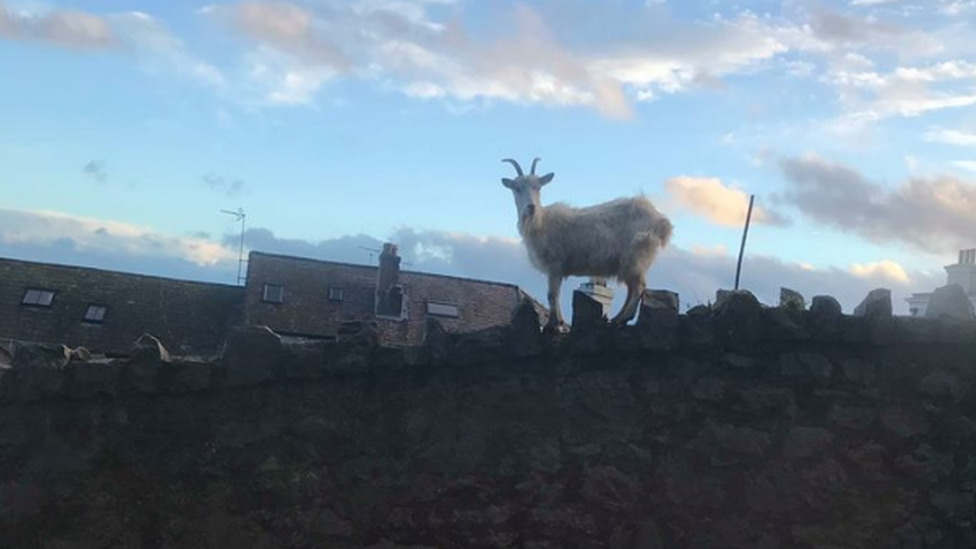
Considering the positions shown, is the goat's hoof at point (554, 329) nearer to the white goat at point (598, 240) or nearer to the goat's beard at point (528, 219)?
the white goat at point (598, 240)

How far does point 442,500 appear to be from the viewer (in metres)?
5.92

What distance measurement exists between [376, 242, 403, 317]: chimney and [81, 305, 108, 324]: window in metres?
7.51

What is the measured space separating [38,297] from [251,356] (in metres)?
24.7

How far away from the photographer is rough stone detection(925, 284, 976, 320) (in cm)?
638

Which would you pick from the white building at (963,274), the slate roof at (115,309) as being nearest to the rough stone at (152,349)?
the white building at (963,274)

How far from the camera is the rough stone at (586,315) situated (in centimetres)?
620

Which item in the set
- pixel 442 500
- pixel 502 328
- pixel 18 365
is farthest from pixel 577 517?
pixel 18 365

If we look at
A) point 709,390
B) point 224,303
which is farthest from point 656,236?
point 224,303

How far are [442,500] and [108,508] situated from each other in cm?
191

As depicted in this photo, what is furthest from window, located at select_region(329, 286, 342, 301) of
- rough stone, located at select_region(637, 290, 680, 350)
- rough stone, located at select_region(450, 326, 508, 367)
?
rough stone, located at select_region(637, 290, 680, 350)

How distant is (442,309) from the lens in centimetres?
3027

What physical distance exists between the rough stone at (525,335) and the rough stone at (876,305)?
1975 millimetres

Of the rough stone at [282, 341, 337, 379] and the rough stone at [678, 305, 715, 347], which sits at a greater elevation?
the rough stone at [678, 305, 715, 347]

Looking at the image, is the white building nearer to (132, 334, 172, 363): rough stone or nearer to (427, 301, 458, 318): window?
(427, 301, 458, 318): window
